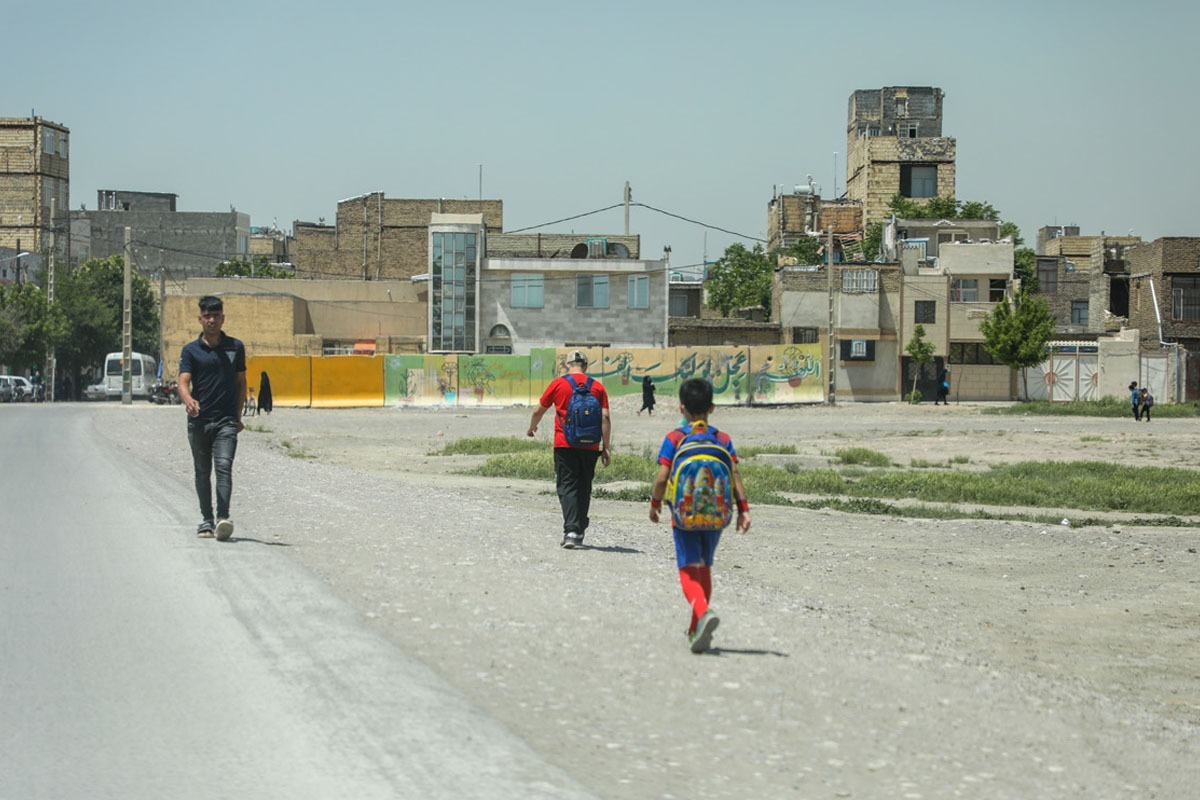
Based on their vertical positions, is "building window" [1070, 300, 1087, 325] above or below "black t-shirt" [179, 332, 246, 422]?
above

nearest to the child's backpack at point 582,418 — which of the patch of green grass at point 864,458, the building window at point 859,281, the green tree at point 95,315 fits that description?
the patch of green grass at point 864,458

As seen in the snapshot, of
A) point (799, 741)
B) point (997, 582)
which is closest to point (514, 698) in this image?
point (799, 741)

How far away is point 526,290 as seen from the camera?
249 feet

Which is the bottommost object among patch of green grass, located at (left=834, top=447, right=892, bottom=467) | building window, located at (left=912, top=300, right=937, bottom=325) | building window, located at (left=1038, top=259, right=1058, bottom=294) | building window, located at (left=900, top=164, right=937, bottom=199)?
patch of green grass, located at (left=834, top=447, right=892, bottom=467)

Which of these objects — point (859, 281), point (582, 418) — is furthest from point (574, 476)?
point (859, 281)

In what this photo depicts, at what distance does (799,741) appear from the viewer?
6.28m

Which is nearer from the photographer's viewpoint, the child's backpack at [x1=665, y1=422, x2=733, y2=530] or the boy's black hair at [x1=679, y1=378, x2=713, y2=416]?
the child's backpack at [x1=665, y1=422, x2=733, y2=530]

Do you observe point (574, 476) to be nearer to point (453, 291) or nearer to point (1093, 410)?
point (1093, 410)

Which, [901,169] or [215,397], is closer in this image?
[215,397]

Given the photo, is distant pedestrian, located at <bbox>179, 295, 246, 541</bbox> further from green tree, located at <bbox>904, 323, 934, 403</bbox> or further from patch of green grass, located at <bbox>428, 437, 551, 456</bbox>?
green tree, located at <bbox>904, 323, 934, 403</bbox>

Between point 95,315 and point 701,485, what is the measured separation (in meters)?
91.9

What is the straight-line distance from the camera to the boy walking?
7918 mm

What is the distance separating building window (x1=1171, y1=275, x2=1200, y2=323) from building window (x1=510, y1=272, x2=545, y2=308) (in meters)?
35.0

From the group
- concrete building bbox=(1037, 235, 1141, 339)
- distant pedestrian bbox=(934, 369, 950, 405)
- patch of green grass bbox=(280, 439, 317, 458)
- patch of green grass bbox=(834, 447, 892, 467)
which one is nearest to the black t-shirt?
patch of green grass bbox=(280, 439, 317, 458)
